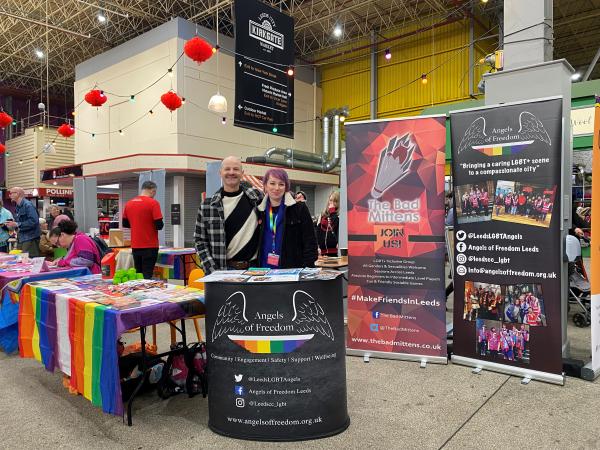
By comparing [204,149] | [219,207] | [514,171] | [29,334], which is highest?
[204,149]

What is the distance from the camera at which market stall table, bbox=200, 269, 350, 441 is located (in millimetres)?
2188

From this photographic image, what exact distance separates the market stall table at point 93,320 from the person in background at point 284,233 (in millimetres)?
512

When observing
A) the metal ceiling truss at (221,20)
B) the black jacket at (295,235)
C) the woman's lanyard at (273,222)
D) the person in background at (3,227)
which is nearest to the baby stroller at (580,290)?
the black jacket at (295,235)

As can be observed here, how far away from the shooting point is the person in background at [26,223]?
19.1ft

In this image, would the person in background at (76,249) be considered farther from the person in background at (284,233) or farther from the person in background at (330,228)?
the person in background at (330,228)

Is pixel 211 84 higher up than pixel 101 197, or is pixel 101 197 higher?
pixel 211 84

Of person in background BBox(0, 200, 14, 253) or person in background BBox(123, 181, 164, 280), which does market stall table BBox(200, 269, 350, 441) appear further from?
person in background BBox(0, 200, 14, 253)

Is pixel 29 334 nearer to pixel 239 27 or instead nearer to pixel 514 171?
pixel 514 171

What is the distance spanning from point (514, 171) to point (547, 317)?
99cm

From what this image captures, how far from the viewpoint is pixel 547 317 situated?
3012 millimetres

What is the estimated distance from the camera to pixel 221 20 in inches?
573

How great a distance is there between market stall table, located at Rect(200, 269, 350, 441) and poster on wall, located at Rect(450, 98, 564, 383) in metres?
1.48

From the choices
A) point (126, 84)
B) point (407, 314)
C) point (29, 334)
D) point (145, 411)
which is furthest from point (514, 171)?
point (126, 84)

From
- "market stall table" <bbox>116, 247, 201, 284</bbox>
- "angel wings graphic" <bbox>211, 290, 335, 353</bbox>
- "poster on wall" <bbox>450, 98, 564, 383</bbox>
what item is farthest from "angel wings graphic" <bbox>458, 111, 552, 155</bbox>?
"market stall table" <bbox>116, 247, 201, 284</bbox>
